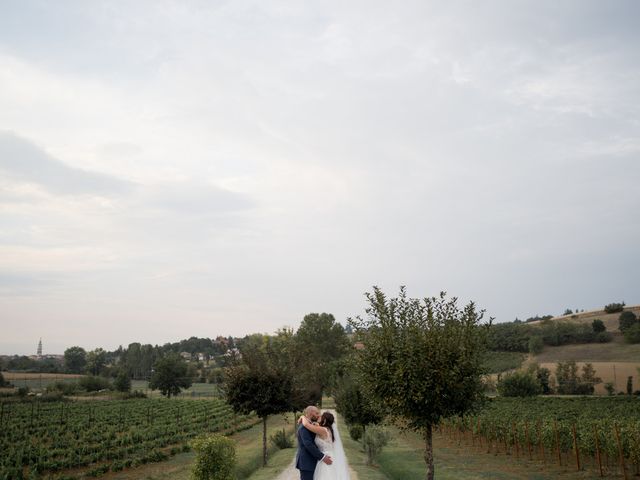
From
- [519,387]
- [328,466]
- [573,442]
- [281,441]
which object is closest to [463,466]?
[573,442]

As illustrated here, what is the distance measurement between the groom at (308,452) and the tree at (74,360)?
17005 cm

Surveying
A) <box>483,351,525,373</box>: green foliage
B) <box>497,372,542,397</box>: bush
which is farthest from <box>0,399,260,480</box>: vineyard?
<box>483,351,525,373</box>: green foliage

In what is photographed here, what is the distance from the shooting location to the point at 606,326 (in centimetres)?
12788

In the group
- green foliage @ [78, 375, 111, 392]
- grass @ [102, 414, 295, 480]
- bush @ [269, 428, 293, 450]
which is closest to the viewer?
grass @ [102, 414, 295, 480]

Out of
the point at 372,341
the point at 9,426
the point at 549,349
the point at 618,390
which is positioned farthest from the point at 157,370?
the point at 549,349

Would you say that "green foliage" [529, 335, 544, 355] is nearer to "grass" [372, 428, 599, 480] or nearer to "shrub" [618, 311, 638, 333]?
"shrub" [618, 311, 638, 333]

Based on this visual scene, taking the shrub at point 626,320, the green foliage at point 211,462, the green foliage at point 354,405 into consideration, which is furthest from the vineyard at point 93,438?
the shrub at point 626,320

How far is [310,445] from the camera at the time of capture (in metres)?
9.66

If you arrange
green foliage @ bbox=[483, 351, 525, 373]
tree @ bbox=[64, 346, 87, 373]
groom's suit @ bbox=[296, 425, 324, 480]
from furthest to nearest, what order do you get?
tree @ bbox=[64, 346, 87, 373]
green foliage @ bbox=[483, 351, 525, 373]
groom's suit @ bbox=[296, 425, 324, 480]

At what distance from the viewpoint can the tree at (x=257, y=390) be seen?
22047 millimetres

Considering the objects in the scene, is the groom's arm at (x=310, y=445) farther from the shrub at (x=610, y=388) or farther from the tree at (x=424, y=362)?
the shrub at (x=610, y=388)

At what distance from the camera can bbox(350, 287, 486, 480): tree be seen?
41.1 ft

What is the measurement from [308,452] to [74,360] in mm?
176393

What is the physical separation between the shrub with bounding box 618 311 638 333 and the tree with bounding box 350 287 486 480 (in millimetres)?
126132
